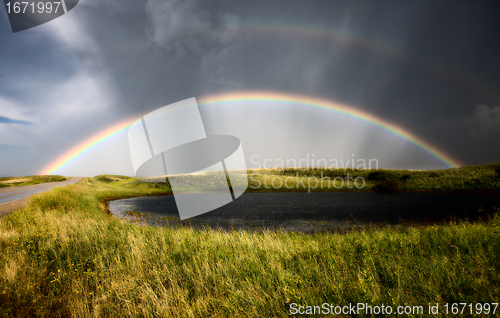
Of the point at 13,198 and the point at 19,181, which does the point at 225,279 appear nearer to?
the point at 13,198

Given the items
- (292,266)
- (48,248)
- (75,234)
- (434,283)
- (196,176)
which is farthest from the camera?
(196,176)

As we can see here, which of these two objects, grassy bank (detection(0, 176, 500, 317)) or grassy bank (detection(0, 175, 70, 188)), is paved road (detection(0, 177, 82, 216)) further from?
grassy bank (detection(0, 175, 70, 188))

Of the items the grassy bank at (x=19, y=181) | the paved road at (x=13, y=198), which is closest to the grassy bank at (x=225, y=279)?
the paved road at (x=13, y=198)

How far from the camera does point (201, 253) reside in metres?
6.29

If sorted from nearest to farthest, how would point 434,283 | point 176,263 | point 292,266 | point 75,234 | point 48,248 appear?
1. point 434,283
2. point 292,266
3. point 176,263
4. point 48,248
5. point 75,234

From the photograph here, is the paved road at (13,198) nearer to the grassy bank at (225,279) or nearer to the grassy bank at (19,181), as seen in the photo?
the grassy bank at (225,279)

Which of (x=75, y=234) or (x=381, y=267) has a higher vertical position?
(x=75, y=234)

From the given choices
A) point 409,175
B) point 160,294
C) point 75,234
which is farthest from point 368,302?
point 409,175

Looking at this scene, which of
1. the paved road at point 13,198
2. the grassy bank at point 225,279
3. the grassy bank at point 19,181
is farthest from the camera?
the grassy bank at point 19,181

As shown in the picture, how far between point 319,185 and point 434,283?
75025 millimetres

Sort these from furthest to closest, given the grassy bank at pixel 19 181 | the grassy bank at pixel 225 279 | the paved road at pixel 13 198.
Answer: the grassy bank at pixel 19 181
the paved road at pixel 13 198
the grassy bank at pixel 225 279

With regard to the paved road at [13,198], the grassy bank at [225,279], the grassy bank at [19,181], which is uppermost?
the grassy bank at [19,181]

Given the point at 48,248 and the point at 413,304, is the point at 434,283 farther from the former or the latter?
the point at 48,248

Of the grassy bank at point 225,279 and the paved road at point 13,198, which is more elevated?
the paved road at point 13,198
